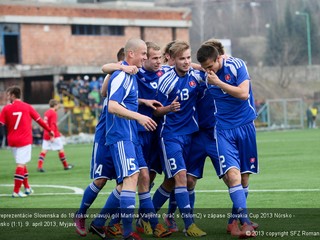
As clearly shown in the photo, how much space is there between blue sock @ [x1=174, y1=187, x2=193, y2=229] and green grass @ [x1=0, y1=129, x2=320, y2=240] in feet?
0.75

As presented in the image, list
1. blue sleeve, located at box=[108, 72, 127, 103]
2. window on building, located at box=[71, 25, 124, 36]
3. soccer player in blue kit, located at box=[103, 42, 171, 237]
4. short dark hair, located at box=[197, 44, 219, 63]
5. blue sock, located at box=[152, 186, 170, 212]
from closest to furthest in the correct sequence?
blue sleeve, located at box=[108, 72, 127, 103], short dark hair, located at box=[197, 44, 219, 63], soccer player in blue kit, located at box=[103, 42, 171, 237], blue sock, located at box=[152, 186, 170, 212], window on building, located at box=[71, 25, 124, 36]

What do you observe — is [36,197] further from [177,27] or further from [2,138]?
[177,27]

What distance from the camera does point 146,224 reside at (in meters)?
11.7

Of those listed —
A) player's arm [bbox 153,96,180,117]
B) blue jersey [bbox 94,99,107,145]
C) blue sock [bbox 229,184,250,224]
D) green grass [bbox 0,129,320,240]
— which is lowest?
green grass [bbox 0,129,320,240]

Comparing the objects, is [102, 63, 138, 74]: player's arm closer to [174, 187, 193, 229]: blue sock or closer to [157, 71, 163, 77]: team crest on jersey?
[157, 71, 163, 77]: team crest on jersey

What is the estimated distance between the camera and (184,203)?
37.1 feet

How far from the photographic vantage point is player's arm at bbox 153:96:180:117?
11.3 m

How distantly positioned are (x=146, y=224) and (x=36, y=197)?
248 inches

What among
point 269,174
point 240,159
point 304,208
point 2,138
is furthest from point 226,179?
A: point 2,138

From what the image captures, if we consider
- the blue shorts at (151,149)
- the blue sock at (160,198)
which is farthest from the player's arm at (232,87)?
the blue sock at (160,198)

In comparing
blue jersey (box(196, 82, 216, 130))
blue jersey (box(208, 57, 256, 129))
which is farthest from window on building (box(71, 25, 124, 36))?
blue jersey (box(208, 57, 256, 129))

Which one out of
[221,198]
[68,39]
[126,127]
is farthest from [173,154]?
[68,39]

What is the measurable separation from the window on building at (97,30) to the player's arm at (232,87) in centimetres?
5978

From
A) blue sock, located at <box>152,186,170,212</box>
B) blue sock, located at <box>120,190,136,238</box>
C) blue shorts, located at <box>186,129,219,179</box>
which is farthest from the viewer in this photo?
blue sock, located at <box>152,186,170,212</box>
